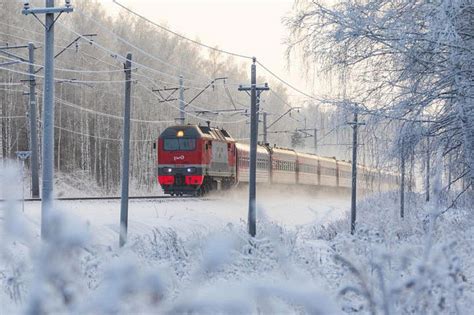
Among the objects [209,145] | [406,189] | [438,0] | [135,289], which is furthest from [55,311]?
[209,145]

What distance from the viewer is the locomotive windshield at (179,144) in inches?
1026

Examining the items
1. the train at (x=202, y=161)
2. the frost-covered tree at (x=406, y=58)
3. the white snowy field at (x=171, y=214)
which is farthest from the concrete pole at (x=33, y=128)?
the frost-covered tree at (x=406, y=58)

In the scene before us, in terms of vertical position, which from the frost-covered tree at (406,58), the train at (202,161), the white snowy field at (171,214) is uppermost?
the frost-covered tree at (406,58)

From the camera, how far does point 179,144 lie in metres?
26.5

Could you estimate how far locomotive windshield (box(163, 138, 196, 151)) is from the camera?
85.5 ft

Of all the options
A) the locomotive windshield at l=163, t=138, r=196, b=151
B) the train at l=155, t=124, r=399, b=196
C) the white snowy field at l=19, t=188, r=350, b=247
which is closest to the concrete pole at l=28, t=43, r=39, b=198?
the white snowy field at l=19, t=188, r=350, b=247

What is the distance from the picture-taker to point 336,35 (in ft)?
27.7

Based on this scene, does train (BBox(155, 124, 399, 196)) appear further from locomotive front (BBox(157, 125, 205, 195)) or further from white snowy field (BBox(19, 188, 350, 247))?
white snowy field (BBox(19, 188, 350, 247))

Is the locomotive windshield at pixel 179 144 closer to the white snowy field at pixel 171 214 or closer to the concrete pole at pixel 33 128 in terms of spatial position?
the white snowy field at pixel 171 214

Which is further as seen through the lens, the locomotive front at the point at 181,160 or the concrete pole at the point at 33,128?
the locomotive front at the point at 181,160

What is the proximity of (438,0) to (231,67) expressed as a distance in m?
59.3

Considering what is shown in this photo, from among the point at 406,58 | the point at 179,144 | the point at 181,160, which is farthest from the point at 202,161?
the point at 406,58

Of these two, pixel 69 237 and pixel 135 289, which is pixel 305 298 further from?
pixel 69 237

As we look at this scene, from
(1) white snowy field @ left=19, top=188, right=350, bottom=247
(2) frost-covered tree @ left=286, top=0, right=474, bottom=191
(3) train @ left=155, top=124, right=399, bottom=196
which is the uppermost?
(2) frost-covered tree @ left=286, top=0, right=474, bottom=191
